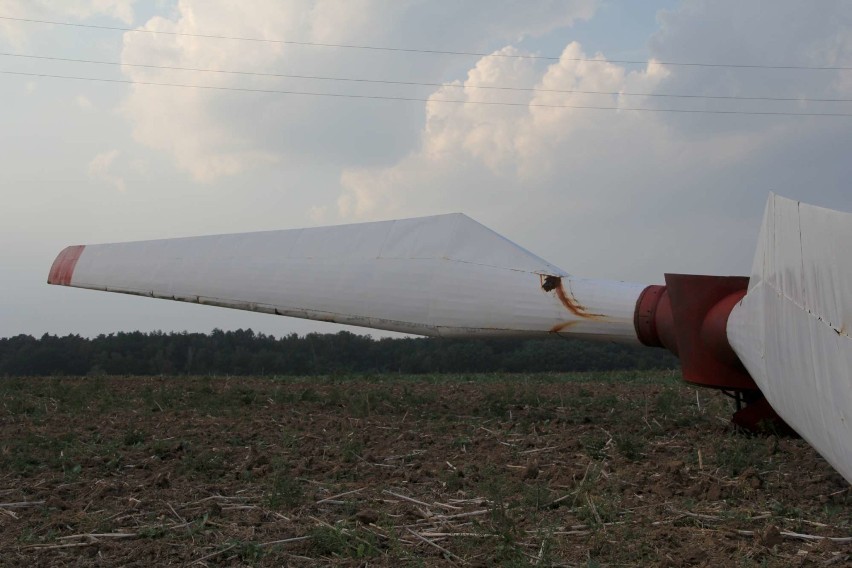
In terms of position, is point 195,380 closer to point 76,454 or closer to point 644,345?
point 76,454

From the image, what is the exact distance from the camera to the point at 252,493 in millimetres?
4562

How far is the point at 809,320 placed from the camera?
1875 millimetres

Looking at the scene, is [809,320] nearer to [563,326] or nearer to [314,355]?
[563,326]

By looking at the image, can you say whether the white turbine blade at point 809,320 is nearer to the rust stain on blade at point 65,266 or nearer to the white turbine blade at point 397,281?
the white turbine blade at point 397,281

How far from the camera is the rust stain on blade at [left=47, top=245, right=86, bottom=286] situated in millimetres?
5824

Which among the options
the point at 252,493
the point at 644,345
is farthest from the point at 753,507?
the point at 252,493

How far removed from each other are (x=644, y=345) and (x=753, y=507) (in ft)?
4.60

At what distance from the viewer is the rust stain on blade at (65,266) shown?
582 centimetres

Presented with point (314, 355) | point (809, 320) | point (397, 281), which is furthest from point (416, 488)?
point (314, 355)

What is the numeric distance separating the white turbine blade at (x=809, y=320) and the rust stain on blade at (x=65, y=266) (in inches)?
193

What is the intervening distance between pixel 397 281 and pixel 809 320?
3300 mm

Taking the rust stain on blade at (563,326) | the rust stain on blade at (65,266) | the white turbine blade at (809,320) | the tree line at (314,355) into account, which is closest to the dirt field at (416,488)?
the rust stain on blade at (563,326)

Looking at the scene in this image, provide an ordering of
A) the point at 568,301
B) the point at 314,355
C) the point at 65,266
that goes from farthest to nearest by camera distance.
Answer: the point at 314,355, the point at 65,266, the point at 568,301

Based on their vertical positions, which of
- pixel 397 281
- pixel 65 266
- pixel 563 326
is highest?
pixel 65 266
